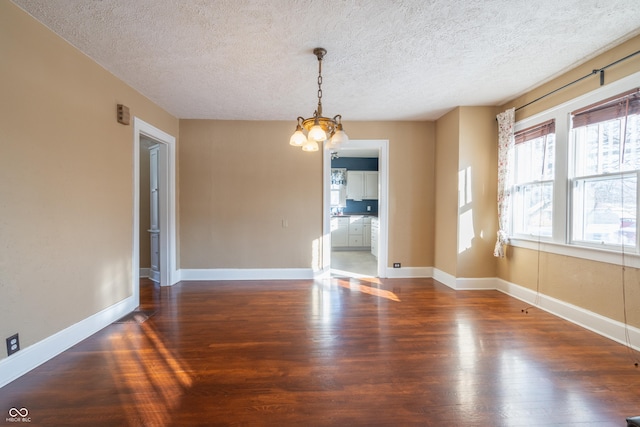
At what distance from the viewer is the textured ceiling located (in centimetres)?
195

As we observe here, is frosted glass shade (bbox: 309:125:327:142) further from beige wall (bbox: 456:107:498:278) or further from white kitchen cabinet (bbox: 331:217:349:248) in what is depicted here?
white kitchen cabinet (bbox: 331:217:349:248)

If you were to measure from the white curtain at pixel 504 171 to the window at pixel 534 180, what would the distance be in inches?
5.3

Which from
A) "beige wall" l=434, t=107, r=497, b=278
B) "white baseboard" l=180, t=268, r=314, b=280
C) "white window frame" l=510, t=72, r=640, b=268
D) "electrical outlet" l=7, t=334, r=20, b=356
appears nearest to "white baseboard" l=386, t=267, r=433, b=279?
"beige wall" l=434, t=107, r=497, b=278

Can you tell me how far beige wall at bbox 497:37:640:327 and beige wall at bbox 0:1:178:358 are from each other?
496cm

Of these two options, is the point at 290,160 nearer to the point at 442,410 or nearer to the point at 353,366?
the point at 353,366

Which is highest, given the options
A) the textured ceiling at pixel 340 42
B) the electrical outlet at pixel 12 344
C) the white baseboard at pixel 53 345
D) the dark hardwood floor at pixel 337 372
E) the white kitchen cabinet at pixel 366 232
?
the textured ceiling at pixel 340 42

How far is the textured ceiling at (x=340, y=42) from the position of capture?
195cm

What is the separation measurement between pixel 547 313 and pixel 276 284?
3.55 metres

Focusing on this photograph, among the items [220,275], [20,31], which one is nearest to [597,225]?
[220,275]

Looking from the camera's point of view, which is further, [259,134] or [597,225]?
[259,134]

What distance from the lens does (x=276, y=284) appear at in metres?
4.26

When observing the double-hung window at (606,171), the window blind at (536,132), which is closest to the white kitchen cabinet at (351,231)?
the window blind at (536,132)

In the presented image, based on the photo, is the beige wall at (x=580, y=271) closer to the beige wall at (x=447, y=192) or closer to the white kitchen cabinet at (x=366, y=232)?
the beige wall at (x=447, y=192)

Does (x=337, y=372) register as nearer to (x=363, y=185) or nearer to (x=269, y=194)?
(x=269, y=194)
